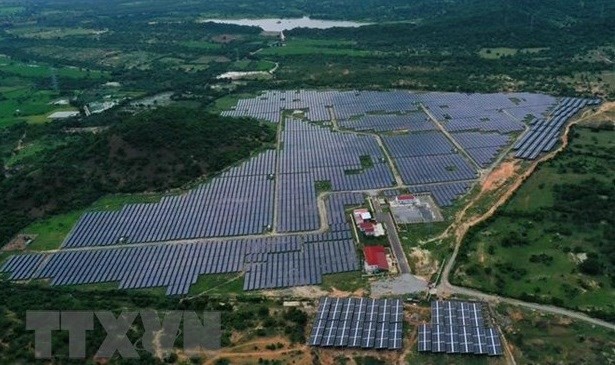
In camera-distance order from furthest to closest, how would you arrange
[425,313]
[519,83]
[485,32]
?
[485,32] < [519,83] < [425,313]

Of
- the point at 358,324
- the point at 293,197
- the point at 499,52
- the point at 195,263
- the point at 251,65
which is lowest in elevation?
the point at 195,263

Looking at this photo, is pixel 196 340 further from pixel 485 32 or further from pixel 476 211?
pixel 485 32

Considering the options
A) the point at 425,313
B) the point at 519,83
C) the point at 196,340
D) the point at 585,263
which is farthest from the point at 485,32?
the point at 196,340

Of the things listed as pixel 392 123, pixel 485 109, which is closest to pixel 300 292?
pixel 392 123

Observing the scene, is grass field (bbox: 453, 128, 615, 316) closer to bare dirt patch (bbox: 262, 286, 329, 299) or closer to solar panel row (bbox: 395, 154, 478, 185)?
solar panel row (bbox: 395, 154, 478, 185)

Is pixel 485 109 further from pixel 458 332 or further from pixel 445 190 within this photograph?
pixel 458 332

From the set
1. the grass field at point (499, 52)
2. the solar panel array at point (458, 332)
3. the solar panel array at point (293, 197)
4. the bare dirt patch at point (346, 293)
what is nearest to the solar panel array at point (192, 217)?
the solar panel array at point (293, 197)

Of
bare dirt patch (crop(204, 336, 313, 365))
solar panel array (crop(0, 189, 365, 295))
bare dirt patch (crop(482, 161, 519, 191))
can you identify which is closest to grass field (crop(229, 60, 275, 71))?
bare dirt patch (crop(482, 161, 519, 191))
